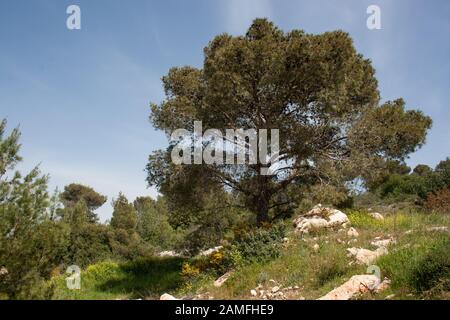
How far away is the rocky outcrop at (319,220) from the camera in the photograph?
1414 cm

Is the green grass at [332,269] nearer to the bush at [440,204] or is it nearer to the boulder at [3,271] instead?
the boulder at [3,271]

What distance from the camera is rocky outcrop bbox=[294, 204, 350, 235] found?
14141mm

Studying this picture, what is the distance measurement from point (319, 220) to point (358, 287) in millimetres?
6736

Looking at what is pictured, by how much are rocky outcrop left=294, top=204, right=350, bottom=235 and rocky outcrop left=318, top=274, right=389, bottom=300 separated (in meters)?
6.01

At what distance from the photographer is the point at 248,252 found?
1265cm

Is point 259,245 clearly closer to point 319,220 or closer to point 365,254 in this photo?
point 319,220

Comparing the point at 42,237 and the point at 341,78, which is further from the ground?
the point at 341,78

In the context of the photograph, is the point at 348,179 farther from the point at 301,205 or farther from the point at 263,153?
the point at 263,153

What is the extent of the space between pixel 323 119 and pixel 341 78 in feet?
5.66

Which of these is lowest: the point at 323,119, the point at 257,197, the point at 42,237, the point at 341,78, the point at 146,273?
the point at 146,273

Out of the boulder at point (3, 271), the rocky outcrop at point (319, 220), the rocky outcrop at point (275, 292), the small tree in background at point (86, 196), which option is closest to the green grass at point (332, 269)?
the rocky outcrop at point (275, 292)
